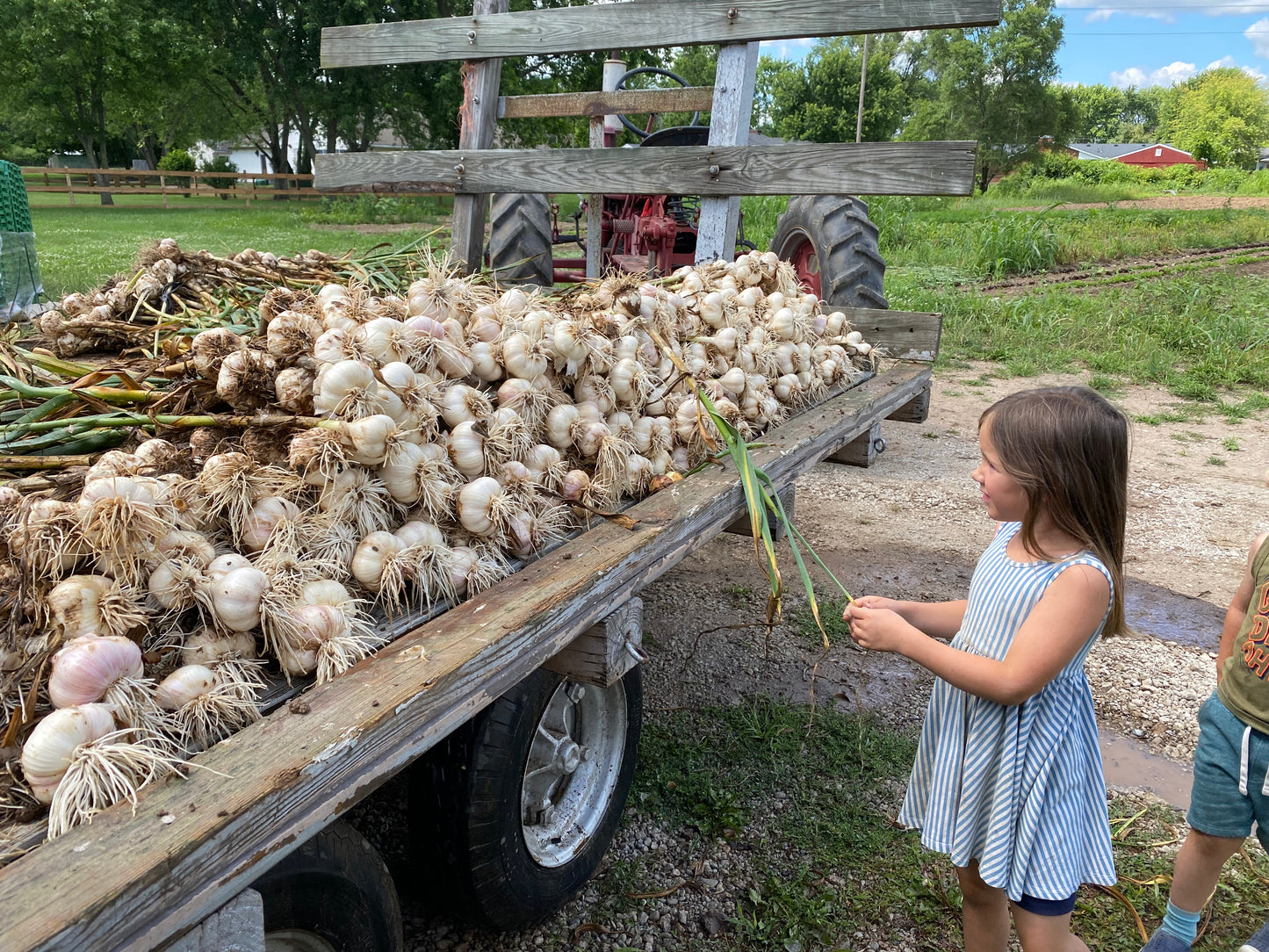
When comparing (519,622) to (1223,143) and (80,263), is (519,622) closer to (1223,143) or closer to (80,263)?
(80,263)

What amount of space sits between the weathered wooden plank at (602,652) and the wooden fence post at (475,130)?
2962 millimetres

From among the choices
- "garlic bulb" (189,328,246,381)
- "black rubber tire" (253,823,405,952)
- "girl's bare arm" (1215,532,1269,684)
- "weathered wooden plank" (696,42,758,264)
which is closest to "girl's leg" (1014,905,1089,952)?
"girl's bare arm" (1215,532,1269,684)

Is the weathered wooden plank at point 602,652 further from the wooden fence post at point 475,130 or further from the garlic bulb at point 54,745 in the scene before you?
the wooden fence post at point 475,130

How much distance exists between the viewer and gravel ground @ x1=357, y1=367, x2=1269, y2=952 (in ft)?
7.15

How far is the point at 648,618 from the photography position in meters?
3.68

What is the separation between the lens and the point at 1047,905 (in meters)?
1.65

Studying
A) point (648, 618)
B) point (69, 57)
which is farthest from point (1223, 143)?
point (648, 618)

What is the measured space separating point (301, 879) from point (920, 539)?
3960 mm

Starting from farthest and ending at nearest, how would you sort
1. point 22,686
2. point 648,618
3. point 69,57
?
point 69,57, point 648,618, point 22,686

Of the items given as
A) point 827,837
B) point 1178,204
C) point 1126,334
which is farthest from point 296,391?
point 1178,204

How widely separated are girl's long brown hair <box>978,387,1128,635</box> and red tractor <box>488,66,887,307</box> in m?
3.30

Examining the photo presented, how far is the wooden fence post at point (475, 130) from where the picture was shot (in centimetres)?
440

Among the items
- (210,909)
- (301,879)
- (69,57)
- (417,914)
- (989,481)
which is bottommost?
(417,914)

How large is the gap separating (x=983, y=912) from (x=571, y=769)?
3.29 ft
